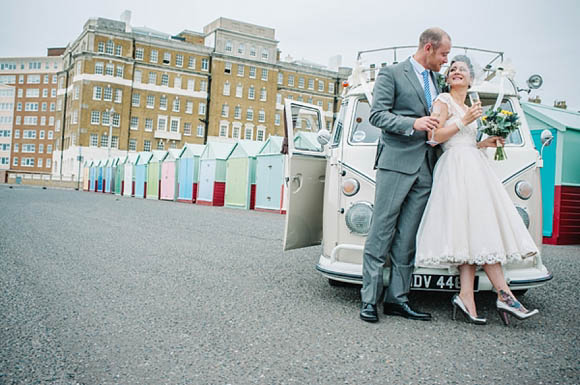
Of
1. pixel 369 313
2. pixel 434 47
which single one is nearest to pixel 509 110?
pixel 434 47

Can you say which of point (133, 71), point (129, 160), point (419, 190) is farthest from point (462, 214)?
point (133, 71)

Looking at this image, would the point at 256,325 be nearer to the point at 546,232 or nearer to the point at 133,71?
the point at 546,232

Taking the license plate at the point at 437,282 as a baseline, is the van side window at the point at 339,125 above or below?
above

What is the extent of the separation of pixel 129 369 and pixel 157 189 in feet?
106

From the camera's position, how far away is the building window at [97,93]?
6444cm

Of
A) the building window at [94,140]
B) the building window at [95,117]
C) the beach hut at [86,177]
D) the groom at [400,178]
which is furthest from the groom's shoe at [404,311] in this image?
the building window at [95,117]

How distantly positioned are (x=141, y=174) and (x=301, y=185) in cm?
3477

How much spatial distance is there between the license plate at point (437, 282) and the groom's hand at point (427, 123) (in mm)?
1100

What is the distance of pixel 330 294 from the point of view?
4.81 meters

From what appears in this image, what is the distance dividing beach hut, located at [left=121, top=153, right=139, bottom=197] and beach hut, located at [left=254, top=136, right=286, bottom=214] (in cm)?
1942

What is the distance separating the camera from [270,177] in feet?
71.5

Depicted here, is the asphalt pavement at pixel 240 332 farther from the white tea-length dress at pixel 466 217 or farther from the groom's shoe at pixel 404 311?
the white tea-length dress at pixel 466 217

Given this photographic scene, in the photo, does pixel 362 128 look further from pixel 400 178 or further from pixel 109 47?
pixel 109 47

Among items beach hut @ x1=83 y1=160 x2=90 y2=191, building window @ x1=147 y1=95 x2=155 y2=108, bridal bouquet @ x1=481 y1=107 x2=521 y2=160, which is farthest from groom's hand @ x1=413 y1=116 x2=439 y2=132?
building window @ x1=147 y1=95 x2=155 y2=108
